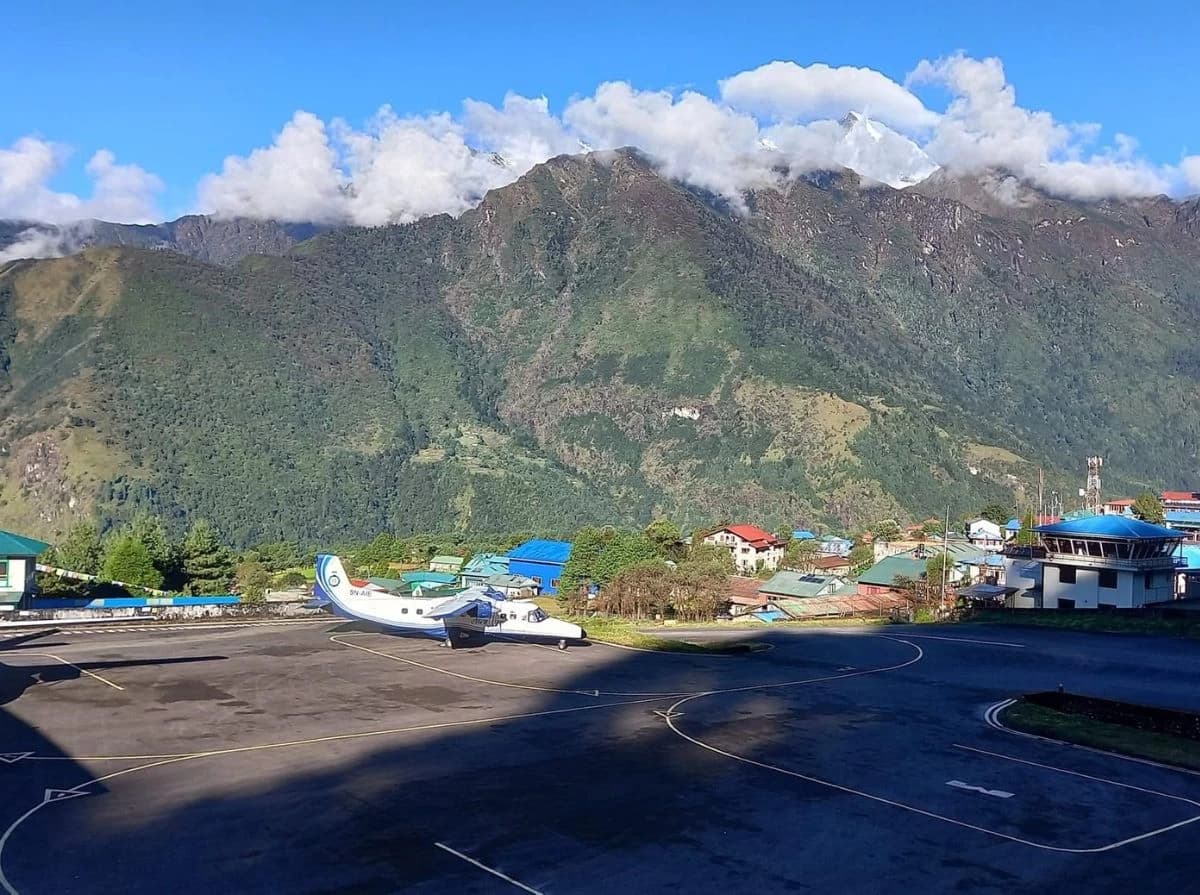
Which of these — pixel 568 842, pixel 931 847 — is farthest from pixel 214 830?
pixel 931 847

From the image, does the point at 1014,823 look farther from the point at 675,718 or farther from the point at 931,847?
the point at 675,718

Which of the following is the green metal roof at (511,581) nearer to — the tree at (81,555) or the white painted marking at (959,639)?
the tree at (81,555)

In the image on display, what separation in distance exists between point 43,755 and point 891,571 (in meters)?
73.4

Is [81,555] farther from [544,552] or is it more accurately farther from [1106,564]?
[1106,564]

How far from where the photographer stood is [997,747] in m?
27.0

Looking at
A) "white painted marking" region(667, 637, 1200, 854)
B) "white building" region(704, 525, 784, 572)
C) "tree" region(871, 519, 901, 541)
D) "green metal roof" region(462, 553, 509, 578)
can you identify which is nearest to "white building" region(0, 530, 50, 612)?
"white painted marking" region(667, 637, 1200, 854)

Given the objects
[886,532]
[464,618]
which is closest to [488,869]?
[464,618]

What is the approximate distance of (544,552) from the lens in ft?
348

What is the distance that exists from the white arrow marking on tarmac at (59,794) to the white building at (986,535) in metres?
114

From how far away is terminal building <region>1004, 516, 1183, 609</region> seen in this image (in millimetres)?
59906

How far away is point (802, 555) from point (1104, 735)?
9385cm

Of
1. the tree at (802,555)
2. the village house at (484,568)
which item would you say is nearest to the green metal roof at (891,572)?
the tree at (802,555)

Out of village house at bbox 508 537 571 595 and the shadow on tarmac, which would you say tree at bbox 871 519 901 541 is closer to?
village house at bbox 508 537 571 595

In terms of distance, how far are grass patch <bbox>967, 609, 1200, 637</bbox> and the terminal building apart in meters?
5.32
